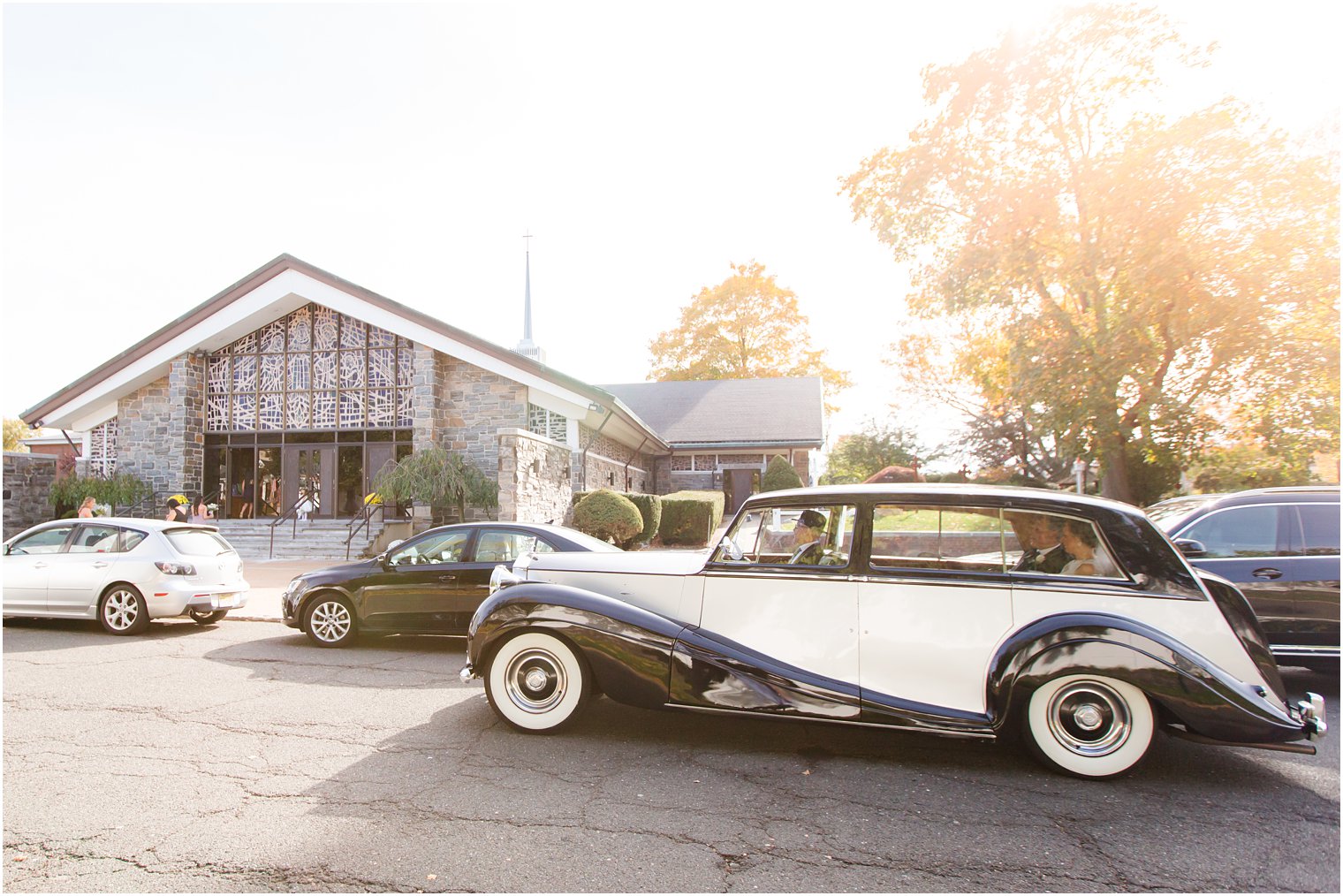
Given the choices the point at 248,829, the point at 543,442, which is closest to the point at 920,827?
the point at 248,829

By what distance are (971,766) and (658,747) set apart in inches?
69.9

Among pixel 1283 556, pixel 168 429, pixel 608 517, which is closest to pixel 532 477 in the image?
pixel 608 517

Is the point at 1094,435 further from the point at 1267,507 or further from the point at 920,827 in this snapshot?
the point at 920,827

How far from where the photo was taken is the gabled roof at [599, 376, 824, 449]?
28.7m

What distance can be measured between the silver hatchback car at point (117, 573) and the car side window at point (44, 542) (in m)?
0.01

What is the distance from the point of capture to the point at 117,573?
877 cm

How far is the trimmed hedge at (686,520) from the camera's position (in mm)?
20094

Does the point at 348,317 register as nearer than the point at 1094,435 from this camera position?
No

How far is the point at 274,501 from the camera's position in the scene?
21766 mm

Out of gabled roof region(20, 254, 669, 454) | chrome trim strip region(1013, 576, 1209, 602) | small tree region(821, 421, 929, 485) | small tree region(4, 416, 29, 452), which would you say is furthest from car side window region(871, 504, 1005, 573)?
small tree region(4, 416, 29, 452)

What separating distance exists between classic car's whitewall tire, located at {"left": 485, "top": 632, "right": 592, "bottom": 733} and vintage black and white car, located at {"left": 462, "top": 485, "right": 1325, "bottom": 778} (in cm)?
1

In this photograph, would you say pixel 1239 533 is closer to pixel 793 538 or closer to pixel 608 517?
pixel 793 538

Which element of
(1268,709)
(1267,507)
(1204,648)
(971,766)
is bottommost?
(971,766)

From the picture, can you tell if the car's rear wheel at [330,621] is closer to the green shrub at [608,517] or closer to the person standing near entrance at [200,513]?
the green shrub at [608,517]
